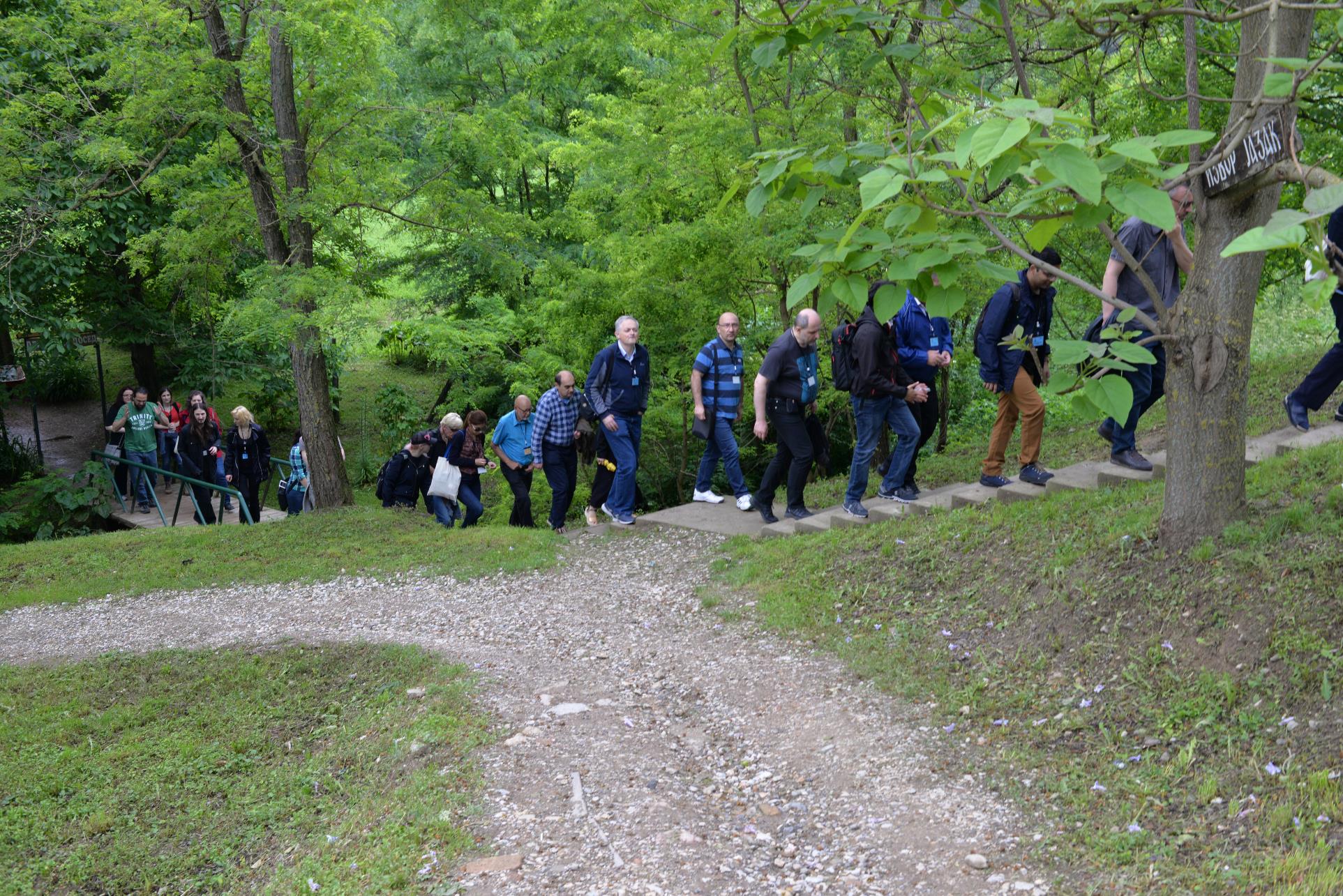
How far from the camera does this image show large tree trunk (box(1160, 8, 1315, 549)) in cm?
535

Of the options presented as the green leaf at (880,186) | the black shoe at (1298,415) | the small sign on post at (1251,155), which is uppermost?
the small sign on post at (1251,155)

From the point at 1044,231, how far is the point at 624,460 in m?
6.63

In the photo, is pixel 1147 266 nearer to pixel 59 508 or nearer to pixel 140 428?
pixel 140 428

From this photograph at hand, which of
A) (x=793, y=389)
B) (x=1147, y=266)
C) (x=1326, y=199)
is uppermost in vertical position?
(x=1147, y=266)

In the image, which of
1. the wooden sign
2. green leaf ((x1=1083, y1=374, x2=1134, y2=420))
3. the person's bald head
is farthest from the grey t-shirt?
green leaf ((x1=1083, y1=374, x2=1134, y2=420))

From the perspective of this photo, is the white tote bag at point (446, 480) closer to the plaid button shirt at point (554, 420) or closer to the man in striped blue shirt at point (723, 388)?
the plaid button shirt at point (554, 420)

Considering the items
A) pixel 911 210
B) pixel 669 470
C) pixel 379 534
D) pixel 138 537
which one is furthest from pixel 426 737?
pixel 669 470

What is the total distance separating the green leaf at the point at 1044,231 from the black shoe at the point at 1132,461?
4232 millimetres

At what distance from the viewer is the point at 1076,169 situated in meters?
3.20

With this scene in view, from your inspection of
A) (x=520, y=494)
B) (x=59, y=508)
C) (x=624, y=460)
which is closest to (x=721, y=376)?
(x=624, y=460)

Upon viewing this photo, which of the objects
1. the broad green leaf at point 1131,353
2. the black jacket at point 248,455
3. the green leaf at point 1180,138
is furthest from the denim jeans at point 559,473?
the green leaf at point 1180,138

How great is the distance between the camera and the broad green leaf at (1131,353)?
381 centimetres

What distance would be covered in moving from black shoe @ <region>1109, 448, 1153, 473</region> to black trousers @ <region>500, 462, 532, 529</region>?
19.2 ft

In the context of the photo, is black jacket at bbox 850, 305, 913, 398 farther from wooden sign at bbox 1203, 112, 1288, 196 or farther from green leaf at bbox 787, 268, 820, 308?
green leaf at bbox 787, 268, 820, 308
